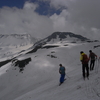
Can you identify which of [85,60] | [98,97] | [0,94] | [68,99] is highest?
[85,60]

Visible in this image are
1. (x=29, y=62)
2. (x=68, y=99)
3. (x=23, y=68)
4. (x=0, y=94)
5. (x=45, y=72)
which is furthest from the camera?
(x=29, y=62)

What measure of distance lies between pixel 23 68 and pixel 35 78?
8339 millimetres

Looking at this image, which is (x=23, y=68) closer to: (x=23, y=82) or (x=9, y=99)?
(x=23, y=82)

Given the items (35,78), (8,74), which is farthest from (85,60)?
(8,74)

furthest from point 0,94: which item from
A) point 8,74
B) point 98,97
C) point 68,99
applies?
point 98,97

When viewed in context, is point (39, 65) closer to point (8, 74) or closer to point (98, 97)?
point (8, 74)

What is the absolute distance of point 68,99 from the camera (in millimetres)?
7027

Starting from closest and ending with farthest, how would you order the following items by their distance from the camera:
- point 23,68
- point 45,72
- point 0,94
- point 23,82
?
point 0,94, point 23,82, point 45,72, point 23,68

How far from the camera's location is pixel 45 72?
3347cm

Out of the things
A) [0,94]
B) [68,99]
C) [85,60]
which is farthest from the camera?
[0,94]

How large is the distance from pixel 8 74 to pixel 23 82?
29.1 ft

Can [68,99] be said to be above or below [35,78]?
above

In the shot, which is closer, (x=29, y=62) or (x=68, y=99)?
(x=68, y=99)

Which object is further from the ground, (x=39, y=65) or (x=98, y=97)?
(x=98, y=97)
